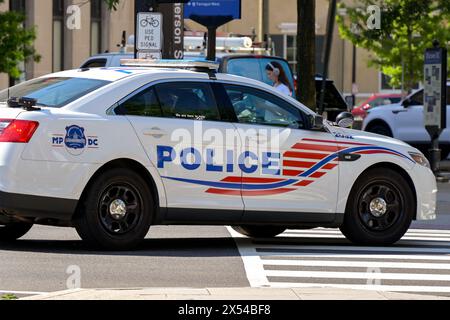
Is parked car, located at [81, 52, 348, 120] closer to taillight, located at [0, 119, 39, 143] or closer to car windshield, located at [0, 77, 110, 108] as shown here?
car windshield, located at [0, 77, 110, 108]

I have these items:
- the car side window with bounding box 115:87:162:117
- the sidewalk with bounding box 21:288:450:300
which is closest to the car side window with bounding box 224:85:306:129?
the car side window with bounding box 115:87:162:117

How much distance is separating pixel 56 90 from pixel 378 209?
3.41 meters

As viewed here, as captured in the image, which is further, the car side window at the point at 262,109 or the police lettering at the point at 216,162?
the car side window at the point at 262,109

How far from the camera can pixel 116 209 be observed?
39.9 ft

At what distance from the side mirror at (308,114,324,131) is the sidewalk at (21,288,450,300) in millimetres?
3782

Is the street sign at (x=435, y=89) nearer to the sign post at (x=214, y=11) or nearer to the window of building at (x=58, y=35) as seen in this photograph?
the sign post at (x=214, y=11)

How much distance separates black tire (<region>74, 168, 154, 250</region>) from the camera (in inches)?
474

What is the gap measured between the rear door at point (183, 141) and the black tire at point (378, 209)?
1290mm

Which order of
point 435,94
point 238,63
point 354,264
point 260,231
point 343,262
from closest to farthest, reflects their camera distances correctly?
1. point 354,264
2. point 343,262
3. point 260,231
4. point 238,63
5. point 435,94

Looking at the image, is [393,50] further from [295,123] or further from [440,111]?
[295,123]

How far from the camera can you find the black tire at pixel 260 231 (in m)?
14.4

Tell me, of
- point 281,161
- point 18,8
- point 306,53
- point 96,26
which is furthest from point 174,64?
point 96,26

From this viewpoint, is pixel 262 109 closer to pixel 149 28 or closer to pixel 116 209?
pixel 116 209

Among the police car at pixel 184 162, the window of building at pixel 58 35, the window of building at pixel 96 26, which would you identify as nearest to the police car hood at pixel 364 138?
the police car at pixel 184 162
